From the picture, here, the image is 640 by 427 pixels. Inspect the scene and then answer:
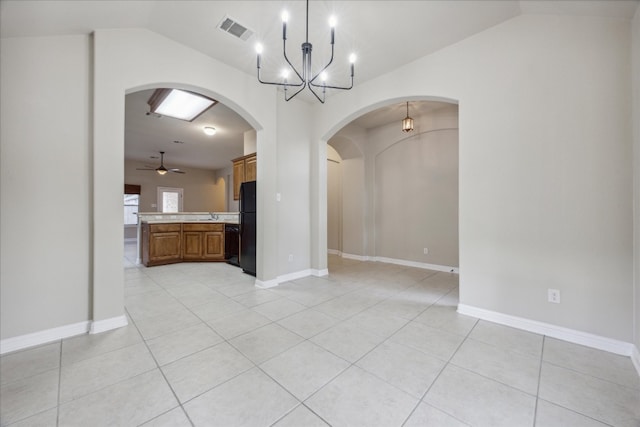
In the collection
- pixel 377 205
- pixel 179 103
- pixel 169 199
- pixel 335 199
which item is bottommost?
pixel 377 205

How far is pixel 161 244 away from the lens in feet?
17.0

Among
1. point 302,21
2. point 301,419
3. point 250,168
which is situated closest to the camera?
point 301,419

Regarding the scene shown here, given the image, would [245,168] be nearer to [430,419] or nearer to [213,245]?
[213,245]

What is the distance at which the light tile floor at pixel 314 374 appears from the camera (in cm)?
137

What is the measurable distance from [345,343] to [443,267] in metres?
3.37

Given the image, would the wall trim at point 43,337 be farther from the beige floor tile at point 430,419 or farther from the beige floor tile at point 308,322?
the beige floor tile at point 430,419

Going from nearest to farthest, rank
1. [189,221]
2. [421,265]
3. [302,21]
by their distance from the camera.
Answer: [302,21], [421,265], [189,221]

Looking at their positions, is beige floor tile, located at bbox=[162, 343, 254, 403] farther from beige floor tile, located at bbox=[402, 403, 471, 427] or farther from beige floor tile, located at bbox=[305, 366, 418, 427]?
beige floor tile, located at bbox=[402, 403, 471, 427]

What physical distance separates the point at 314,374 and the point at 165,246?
15.7ft

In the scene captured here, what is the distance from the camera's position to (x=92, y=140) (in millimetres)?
2355

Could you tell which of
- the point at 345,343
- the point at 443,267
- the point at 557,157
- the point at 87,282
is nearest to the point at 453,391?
the point at 345,343

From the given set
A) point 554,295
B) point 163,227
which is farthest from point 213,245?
point 554,295

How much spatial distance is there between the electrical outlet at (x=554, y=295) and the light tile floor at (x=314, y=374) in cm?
34

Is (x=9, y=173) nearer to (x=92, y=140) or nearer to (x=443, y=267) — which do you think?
(x=92, y=140)
